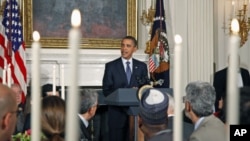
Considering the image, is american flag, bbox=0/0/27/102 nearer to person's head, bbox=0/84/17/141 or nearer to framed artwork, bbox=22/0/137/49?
framed artwork, bbox=22/0/137/49

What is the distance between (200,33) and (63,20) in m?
2.60

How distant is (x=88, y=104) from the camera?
12.7 ft

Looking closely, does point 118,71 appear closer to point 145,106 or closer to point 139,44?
point 139,44

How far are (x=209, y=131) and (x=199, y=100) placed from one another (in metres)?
Answer: 0.31

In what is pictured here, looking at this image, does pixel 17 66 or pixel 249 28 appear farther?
pixel 249 28

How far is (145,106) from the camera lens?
2891 mm

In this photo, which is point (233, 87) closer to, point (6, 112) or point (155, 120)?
point (6, 112)

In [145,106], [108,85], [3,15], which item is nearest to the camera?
[145,106]

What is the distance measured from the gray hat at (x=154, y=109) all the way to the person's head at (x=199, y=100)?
28cm

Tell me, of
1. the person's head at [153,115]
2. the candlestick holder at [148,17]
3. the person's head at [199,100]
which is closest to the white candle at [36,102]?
the person's head at [153,115]

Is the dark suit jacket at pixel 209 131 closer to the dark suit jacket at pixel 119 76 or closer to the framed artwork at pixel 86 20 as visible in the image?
the dark suit jacket at pixel 119 76

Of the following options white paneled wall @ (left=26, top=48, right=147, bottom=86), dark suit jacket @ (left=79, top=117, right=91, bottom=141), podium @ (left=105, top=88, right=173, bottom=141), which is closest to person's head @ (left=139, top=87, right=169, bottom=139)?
dark suit jacket @ (left=79, top=117, right=91, bottom=141)

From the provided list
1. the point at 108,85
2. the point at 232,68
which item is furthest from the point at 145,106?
the point at 108,85

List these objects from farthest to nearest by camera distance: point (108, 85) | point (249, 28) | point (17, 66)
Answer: point (249, 28) → point (17, 66) → point (108, 85)
